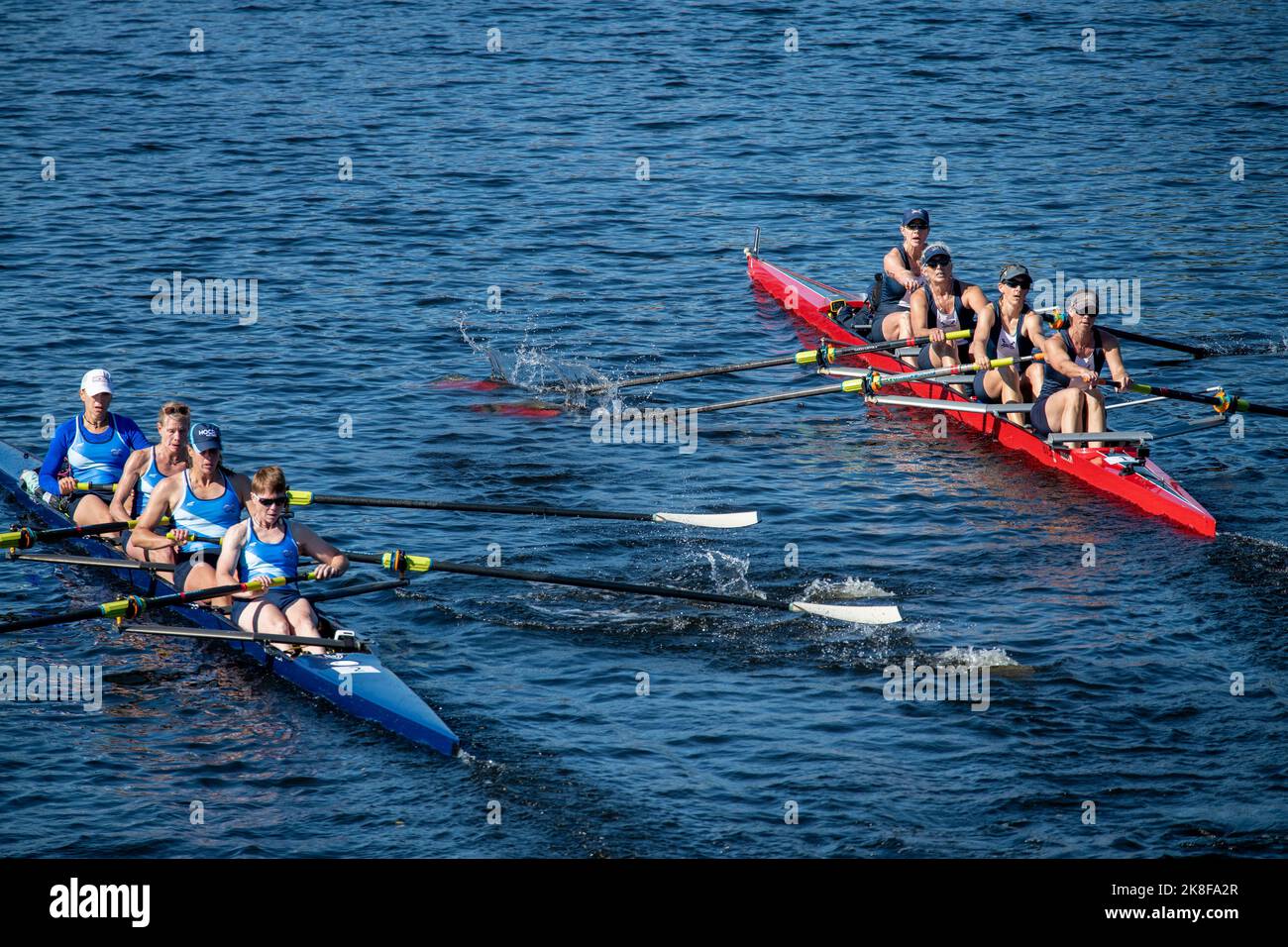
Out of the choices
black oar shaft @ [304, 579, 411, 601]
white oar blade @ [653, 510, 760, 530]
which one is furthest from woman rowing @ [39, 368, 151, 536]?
white oar blade @ [653, 510, 760, 530]

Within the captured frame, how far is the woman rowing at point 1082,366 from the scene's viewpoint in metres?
18.3

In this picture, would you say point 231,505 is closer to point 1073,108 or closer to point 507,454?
point 507,454

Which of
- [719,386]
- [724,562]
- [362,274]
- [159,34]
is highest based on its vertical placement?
[159,34]

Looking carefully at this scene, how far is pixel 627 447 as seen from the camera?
2070cm

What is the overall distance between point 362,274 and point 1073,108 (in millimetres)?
18019

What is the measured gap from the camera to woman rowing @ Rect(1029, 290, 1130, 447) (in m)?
18.3

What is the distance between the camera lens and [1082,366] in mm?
18531

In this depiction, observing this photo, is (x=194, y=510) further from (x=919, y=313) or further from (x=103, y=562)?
(x=919, y=313)

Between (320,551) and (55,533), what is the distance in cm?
317
